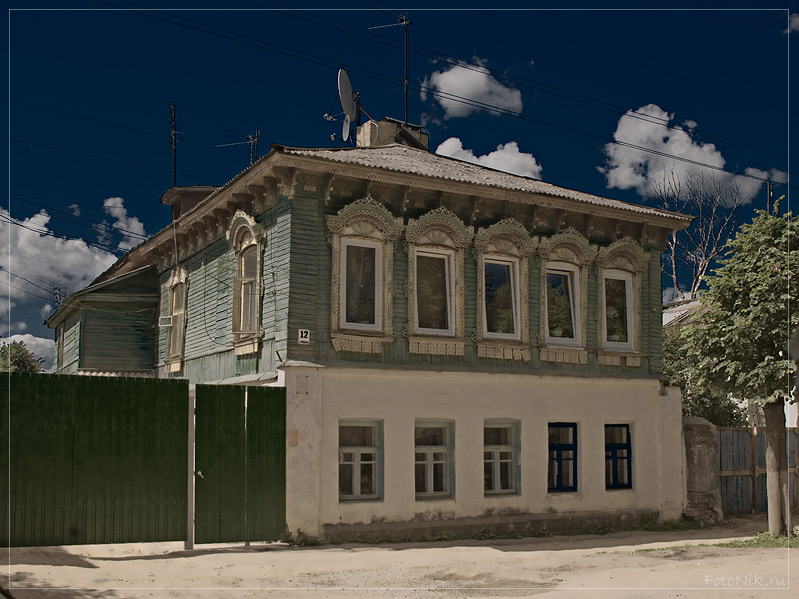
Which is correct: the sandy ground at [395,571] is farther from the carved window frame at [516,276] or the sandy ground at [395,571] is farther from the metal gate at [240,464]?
the carved window frame at [516,276]

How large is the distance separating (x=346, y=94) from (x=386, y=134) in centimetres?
158

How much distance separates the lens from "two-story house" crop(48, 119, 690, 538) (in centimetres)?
1490

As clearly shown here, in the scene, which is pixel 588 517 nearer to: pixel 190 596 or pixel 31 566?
pixel 190 596

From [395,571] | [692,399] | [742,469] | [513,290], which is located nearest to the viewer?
[395,571]

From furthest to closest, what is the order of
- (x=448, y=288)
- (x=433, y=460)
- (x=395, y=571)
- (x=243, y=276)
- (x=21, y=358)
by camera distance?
(x=21, y=358)
(x=243, y=276)
(x=448, y=288)
(x=433, y=460)
(x=395, y=571)

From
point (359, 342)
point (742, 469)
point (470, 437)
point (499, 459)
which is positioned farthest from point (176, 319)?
point (742, 469)

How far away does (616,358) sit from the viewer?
60.5 feet

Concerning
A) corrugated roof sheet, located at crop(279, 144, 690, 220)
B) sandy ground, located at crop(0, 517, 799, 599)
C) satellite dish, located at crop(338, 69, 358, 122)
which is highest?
satellite dish, located at crop(338, 69, 358, 122)

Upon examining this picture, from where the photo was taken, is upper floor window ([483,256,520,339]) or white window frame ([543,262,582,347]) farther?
white window frame ([543,262,582,347])

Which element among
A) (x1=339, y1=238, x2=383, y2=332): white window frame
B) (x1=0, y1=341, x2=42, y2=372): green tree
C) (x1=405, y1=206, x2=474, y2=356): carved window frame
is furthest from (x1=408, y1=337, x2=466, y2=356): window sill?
(x1=0, y1=341, x2=42, y2=372): green tree

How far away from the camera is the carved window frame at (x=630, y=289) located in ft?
60.3

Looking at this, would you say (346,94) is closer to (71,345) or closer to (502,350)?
(502,350)

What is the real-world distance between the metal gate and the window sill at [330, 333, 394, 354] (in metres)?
1.45

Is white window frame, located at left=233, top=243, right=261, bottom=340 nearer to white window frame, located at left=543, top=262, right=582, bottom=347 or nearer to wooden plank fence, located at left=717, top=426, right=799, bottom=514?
white window frame, located at left=543, top=262, right=582, bottom=347
